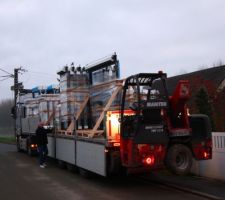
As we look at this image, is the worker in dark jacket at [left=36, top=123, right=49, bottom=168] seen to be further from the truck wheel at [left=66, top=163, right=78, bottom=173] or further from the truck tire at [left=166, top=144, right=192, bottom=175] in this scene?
the truck tire at [left=166, top=144, right=192, bottom=175]

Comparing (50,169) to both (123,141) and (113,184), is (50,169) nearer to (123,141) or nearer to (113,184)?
(113,184)

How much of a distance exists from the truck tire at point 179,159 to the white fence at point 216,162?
167cm

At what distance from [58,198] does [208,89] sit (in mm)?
16739

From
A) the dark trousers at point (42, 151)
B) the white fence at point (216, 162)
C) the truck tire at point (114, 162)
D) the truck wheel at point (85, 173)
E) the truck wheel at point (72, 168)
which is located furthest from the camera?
the dark trousers at point (42, 151)

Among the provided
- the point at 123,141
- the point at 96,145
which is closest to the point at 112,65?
the point at 96,145

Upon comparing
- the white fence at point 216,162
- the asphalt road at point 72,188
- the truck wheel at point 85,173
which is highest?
the white fence at point 216,162

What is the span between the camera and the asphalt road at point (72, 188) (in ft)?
39.5

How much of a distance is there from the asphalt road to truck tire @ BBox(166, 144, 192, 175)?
56 centimetres

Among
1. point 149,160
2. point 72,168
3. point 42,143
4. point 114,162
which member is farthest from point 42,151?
point 149,160

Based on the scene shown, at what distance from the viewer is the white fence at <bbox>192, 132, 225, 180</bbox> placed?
13.7 meters

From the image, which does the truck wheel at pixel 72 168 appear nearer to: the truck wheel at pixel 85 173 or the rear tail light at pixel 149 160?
the truck wheel at pixel 85 173

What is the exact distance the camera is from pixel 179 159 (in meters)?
12.3

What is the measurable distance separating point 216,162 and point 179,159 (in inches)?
81.4

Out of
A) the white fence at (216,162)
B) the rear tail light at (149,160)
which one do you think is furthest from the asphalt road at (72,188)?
the white fence at (216,162)
